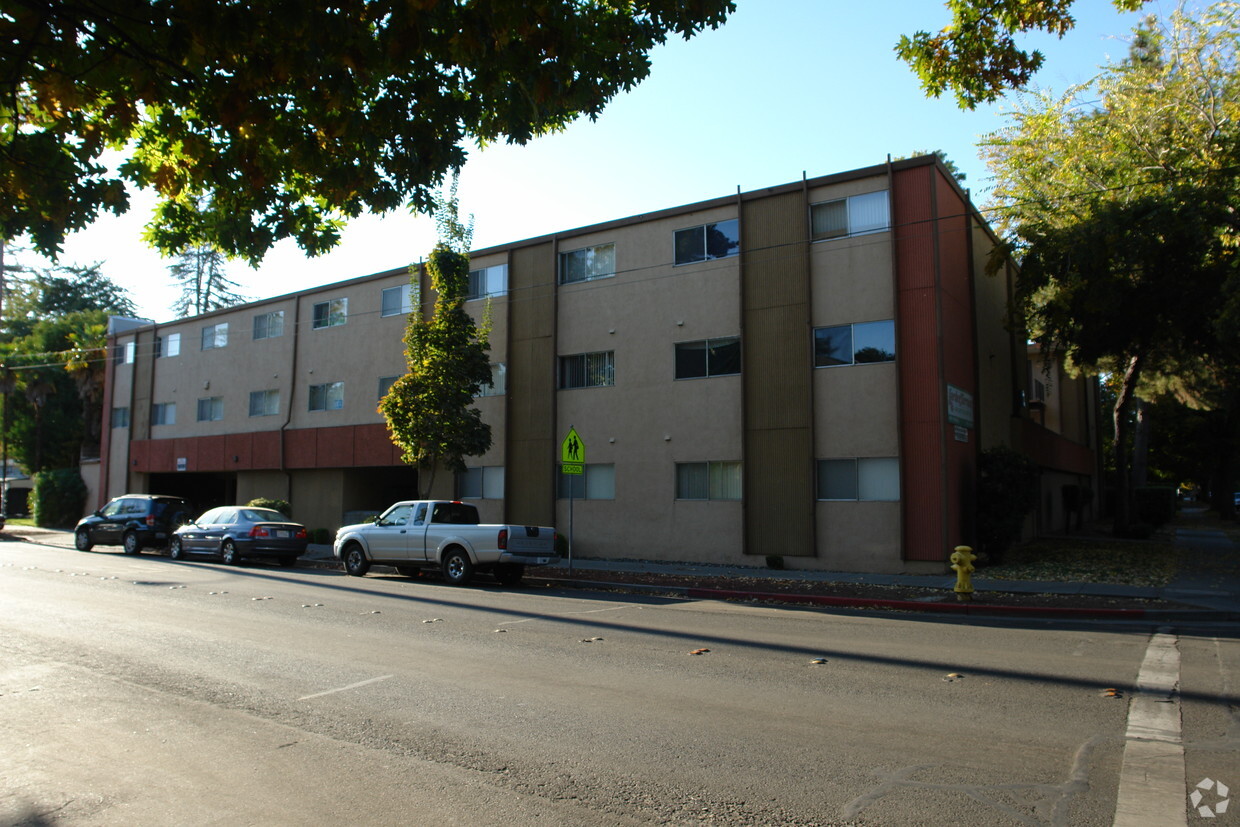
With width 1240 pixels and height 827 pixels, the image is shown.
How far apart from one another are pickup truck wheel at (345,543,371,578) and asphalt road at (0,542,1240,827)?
23.7ft

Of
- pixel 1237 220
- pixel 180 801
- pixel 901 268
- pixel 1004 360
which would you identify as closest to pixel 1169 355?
pixel 1004 360

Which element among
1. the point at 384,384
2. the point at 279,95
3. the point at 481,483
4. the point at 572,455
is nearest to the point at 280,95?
the point at 279,95

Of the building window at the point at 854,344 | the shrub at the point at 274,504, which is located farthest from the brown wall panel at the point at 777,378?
the shrub at the point at 274,504

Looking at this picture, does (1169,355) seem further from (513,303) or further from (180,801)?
(180,801)

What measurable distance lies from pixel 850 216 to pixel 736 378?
4598 mm

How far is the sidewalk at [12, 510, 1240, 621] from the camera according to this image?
13.0m

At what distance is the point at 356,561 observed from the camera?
19.2 meters

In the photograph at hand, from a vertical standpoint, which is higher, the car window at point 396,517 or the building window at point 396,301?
the building window at point 396,301

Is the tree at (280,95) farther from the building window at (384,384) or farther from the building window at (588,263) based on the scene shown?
the building window at (384,384)

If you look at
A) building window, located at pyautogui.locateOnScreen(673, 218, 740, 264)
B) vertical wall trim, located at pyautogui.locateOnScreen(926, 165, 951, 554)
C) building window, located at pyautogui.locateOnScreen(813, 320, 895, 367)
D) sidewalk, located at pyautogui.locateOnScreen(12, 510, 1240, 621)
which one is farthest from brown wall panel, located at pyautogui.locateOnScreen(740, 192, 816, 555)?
vertical wall trim, located at pyautogui.locateOnScreen(926, 165, 951, 554)

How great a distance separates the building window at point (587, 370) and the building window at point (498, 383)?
1961mm

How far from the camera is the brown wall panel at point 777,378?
19.8m

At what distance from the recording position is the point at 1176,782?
196 inches

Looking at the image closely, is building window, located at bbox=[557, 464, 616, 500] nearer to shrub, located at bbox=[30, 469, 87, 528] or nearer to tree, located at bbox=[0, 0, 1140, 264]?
tree, located at bbox=[0, 0, 1140, 264]
